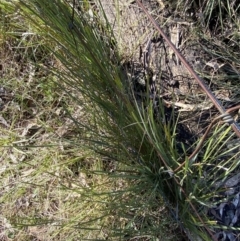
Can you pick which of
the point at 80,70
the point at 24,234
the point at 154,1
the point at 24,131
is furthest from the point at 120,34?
the point at 24,234

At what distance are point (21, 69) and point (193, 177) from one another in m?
0.97

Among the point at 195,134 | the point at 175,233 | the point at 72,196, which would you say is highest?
the point at 195,134

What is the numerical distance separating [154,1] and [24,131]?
2.70ft


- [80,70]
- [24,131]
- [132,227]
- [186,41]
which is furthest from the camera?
[24,131]

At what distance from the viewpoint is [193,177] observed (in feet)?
5.33

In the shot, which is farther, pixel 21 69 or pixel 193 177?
pixel 21 69

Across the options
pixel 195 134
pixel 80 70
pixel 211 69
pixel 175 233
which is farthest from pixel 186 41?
pixel 175 233

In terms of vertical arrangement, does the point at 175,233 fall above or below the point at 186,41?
below

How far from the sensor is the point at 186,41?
5.98 feet

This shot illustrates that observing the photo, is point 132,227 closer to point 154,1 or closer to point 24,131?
point 24,131

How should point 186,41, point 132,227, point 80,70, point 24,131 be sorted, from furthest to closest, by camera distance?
point 24,131, point 186,41, point 132,227, point 80,70

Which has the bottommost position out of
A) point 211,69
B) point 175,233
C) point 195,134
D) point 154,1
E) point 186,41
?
point 175,233

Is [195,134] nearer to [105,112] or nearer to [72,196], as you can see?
[105,112]

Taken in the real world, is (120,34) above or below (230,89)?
above
